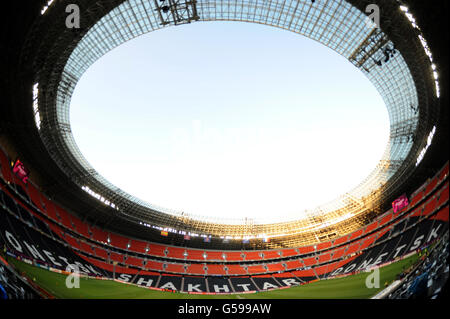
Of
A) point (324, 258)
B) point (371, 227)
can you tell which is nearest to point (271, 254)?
point (324, 258)

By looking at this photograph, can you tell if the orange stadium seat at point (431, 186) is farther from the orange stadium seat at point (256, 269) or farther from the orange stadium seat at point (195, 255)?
the orange stadium seat at point (195, 255)

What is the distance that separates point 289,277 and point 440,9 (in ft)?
147

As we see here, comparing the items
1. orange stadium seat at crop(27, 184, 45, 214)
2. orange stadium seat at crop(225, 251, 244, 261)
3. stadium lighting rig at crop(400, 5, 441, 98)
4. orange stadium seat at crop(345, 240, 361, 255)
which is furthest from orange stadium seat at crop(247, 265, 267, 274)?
stadium lighting rig at crop(400, 5, 441, 98)

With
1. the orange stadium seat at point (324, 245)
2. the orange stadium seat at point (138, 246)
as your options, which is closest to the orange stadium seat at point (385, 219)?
the orange stadium seat at point (324, 245)

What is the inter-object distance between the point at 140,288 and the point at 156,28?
116 ft

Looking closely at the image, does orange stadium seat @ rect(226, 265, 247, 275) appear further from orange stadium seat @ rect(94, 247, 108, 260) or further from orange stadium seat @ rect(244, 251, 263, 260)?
orange stadium seat @ rect(94, 247, 108, 260)

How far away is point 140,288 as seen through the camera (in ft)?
120

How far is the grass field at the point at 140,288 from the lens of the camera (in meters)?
24.6

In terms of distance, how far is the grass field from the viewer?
80.6ft

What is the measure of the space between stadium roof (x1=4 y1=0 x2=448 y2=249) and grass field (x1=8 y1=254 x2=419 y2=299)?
47.9ft

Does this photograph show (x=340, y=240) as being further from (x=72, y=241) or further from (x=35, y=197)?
(x=35, y=197)

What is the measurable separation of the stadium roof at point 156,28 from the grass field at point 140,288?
14586mm

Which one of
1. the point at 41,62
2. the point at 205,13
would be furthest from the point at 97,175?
the point at 205,13

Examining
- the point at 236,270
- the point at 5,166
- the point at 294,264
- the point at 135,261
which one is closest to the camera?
the point at 5,166
